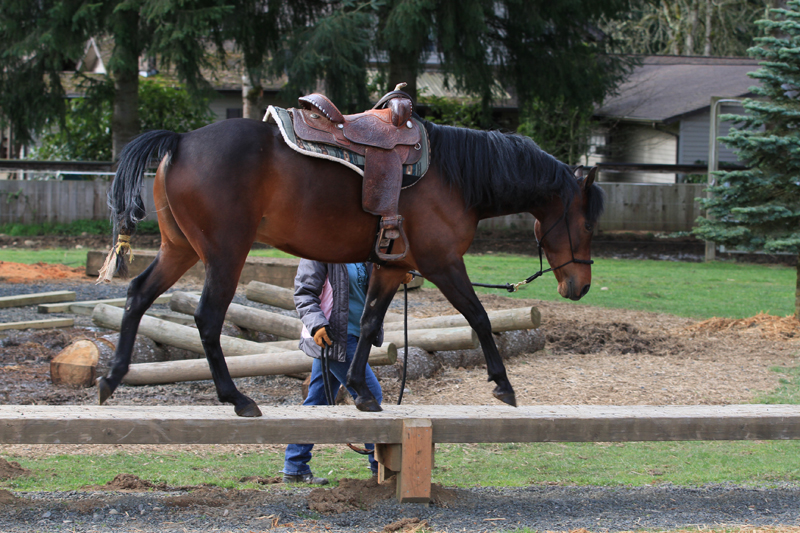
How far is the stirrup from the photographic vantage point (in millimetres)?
3768

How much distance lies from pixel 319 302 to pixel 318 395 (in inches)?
26.8

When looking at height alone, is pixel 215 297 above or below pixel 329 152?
below

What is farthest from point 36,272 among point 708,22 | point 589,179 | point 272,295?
point 708,22

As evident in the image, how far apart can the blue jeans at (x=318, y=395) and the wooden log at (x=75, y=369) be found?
95.7 inches

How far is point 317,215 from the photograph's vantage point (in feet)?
12.4

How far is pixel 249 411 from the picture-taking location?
3848 millimetres

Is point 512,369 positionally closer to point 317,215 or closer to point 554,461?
point 554,461

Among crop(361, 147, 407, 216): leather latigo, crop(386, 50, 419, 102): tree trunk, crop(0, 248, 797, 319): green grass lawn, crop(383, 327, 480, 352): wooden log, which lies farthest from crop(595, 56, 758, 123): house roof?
crop(361, 147, 407, 216): leather latigo

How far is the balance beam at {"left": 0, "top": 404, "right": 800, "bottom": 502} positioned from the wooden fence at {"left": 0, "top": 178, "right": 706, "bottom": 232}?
614 inches

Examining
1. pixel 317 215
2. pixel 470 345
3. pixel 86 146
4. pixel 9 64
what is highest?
pixel 9 64

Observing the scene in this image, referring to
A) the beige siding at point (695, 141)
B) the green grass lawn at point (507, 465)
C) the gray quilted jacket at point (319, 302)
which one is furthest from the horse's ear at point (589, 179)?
the beige siding at point (695, 141)

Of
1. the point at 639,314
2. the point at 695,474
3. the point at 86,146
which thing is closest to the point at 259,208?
the point at 695,474

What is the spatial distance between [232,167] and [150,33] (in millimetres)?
14166

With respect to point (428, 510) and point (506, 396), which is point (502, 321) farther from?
point (428, 510)
